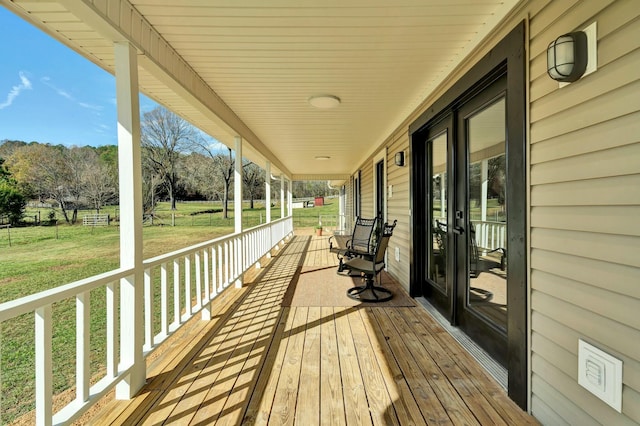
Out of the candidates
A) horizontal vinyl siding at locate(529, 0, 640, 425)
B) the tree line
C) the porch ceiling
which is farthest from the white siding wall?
the tree line

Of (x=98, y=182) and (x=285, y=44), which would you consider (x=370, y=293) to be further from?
(x=98, y=182)

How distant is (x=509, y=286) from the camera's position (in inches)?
72.2

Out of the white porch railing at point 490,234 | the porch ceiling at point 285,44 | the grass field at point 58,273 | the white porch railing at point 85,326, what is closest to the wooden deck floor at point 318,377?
the white porch railing at point 85,326

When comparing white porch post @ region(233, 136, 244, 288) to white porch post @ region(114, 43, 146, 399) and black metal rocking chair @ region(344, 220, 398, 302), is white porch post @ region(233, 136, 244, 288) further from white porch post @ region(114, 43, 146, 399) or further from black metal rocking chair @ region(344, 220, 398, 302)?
white porch post @ region(114, 43, 146, 399)

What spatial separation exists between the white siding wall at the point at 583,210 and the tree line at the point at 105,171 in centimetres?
675

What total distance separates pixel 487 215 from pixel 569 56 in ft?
4.11

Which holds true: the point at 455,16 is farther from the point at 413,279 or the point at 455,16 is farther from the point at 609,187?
the point at 413,279

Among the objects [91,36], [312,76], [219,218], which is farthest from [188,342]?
[219,218]

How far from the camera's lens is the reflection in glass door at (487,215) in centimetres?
216

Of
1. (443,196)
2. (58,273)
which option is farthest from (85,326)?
(58,273)

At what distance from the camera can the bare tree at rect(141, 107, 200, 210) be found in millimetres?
16312

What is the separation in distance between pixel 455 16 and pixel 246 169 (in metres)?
21.0

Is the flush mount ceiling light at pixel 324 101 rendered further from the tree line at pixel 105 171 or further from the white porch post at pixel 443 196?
the tree line at pixel 105 171

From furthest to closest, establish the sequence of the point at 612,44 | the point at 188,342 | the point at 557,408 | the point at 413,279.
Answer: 1. the point at 413,279
2. the point at 188,342
3. the point at 557,408
4. the point at 612,44
